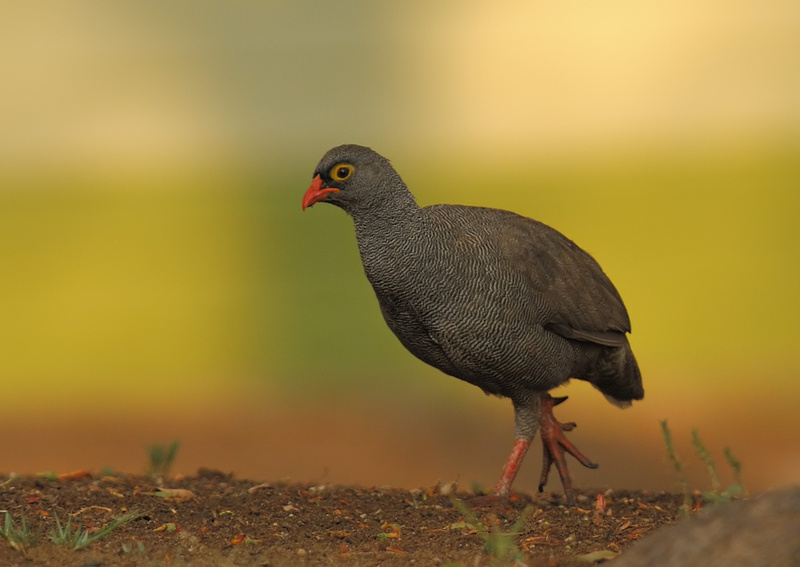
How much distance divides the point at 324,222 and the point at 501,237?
8.04 meters

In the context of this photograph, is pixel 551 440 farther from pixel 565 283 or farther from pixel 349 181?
pixel 349 181

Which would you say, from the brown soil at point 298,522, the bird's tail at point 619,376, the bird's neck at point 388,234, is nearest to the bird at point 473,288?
the bird's neck at point 388,234

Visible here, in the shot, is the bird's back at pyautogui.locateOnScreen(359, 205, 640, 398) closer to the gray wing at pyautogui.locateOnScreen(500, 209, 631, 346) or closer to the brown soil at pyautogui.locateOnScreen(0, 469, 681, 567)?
the gray wing at pyautogui.locateOnScreen(500, 209, 631, 346)

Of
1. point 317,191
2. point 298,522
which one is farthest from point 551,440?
point 317,191

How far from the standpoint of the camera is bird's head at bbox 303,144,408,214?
17.3 feet

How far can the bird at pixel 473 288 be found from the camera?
5230mm

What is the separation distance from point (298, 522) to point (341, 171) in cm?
170

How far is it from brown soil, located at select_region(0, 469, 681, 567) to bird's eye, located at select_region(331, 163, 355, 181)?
1.57 metres

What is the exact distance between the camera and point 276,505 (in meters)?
5.00

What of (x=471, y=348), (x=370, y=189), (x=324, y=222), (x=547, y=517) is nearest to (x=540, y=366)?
(x=471, y=348)

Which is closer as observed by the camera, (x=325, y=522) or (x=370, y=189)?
(x=325, y=522)

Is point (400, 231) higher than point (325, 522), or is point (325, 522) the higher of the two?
point (400, 231)

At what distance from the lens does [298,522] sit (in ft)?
15.5

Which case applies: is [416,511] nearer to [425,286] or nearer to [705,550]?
[425,286]
